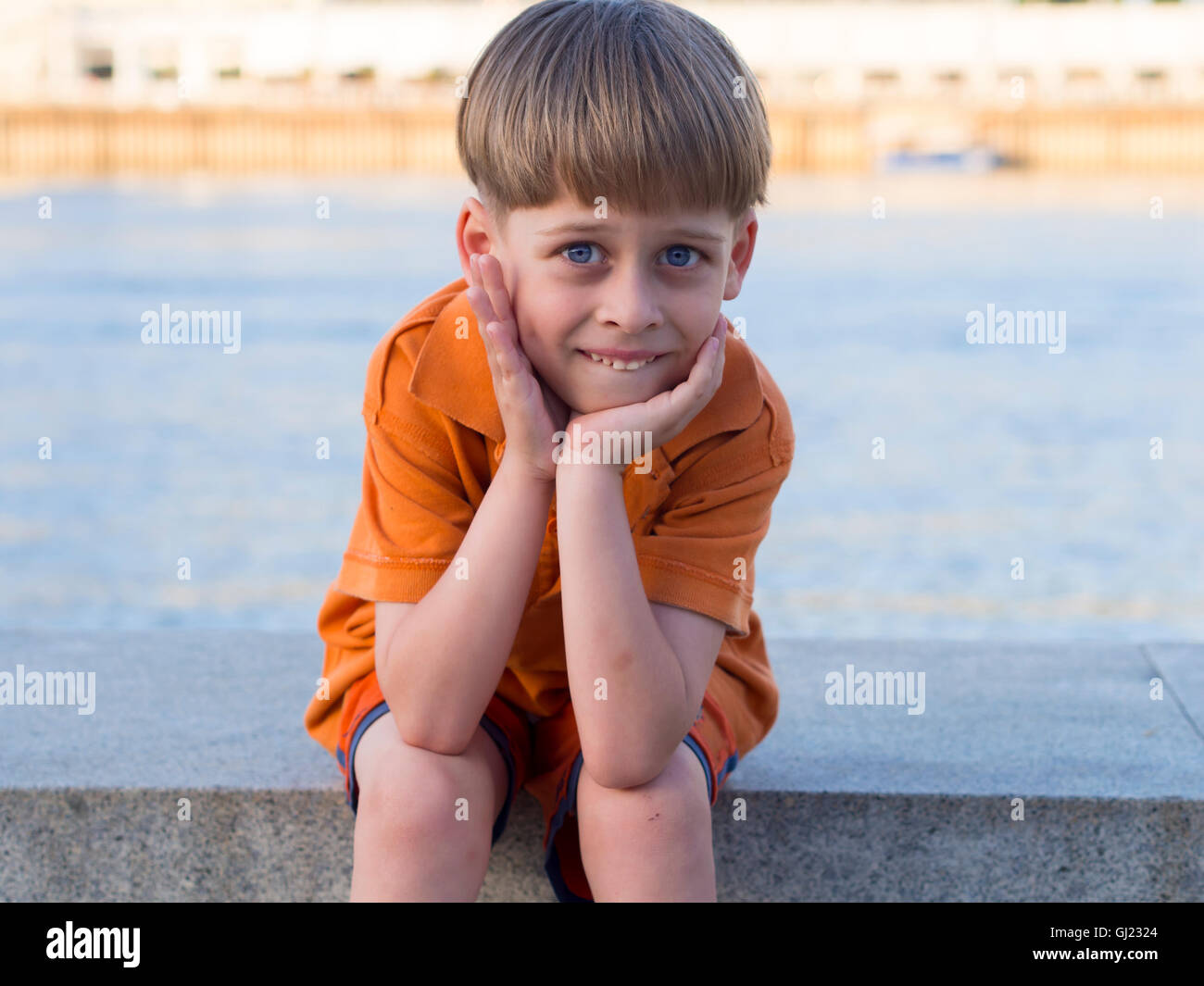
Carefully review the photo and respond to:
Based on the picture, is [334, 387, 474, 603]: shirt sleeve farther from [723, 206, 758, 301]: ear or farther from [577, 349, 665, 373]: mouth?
[723, 206, 758, 301]: ear

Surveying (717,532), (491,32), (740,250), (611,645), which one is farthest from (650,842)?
(491,32)

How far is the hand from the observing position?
172 cm

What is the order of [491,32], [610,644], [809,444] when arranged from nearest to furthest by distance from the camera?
[610,644], [809,444], [491,32]

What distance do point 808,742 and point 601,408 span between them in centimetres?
79

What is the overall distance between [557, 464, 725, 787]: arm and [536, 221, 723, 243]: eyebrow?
0.86 ft

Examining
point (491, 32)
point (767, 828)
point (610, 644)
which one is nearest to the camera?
point (610, 644)

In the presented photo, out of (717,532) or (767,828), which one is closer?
(717,532)

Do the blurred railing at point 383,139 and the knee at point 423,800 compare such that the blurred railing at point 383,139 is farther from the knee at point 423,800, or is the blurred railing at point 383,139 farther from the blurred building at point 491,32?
the knee at point 423,800

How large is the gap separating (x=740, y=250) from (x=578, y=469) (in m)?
0.40

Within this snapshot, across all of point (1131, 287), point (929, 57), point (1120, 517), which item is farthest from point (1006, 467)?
point (929, 57)

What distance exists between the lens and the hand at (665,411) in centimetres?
172

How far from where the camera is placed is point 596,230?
1.68 m

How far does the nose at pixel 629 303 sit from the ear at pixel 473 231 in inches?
8.1

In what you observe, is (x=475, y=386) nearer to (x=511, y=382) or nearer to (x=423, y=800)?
(x=511, y=382)
